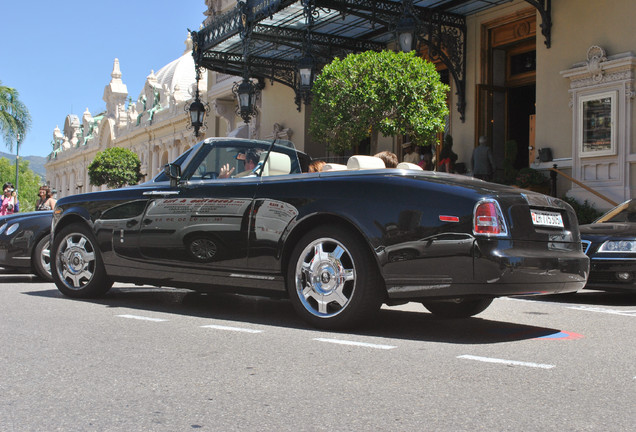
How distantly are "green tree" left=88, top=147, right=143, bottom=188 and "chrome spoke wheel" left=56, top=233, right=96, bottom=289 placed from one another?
46999 mm

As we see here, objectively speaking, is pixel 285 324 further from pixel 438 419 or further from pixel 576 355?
pixel 438 419

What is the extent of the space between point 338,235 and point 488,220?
42.0 inches

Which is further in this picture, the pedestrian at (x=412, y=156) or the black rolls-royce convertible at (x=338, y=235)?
the pedestrian at (x=412, y=156)

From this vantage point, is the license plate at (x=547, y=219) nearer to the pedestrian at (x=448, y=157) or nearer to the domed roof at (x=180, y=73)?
the pedestrian at (x=448, y=157)

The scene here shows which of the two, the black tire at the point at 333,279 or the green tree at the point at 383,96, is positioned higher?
the green tree at the point at 383,96

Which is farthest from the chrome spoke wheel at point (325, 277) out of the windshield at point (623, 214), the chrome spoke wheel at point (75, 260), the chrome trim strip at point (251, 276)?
the windshield at point (623, 214)

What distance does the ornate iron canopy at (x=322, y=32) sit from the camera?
18.1m

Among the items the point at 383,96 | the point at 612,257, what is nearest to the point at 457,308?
the point at 612,257

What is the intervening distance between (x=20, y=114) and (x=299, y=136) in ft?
52.4

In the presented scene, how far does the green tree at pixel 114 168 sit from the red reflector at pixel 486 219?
50.5 m

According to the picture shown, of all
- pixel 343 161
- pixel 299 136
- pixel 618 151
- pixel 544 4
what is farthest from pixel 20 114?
pixel 343 161

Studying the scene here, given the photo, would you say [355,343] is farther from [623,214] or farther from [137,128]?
[137,128]

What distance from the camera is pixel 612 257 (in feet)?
26.8

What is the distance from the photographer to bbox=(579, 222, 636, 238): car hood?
8.43 meters
